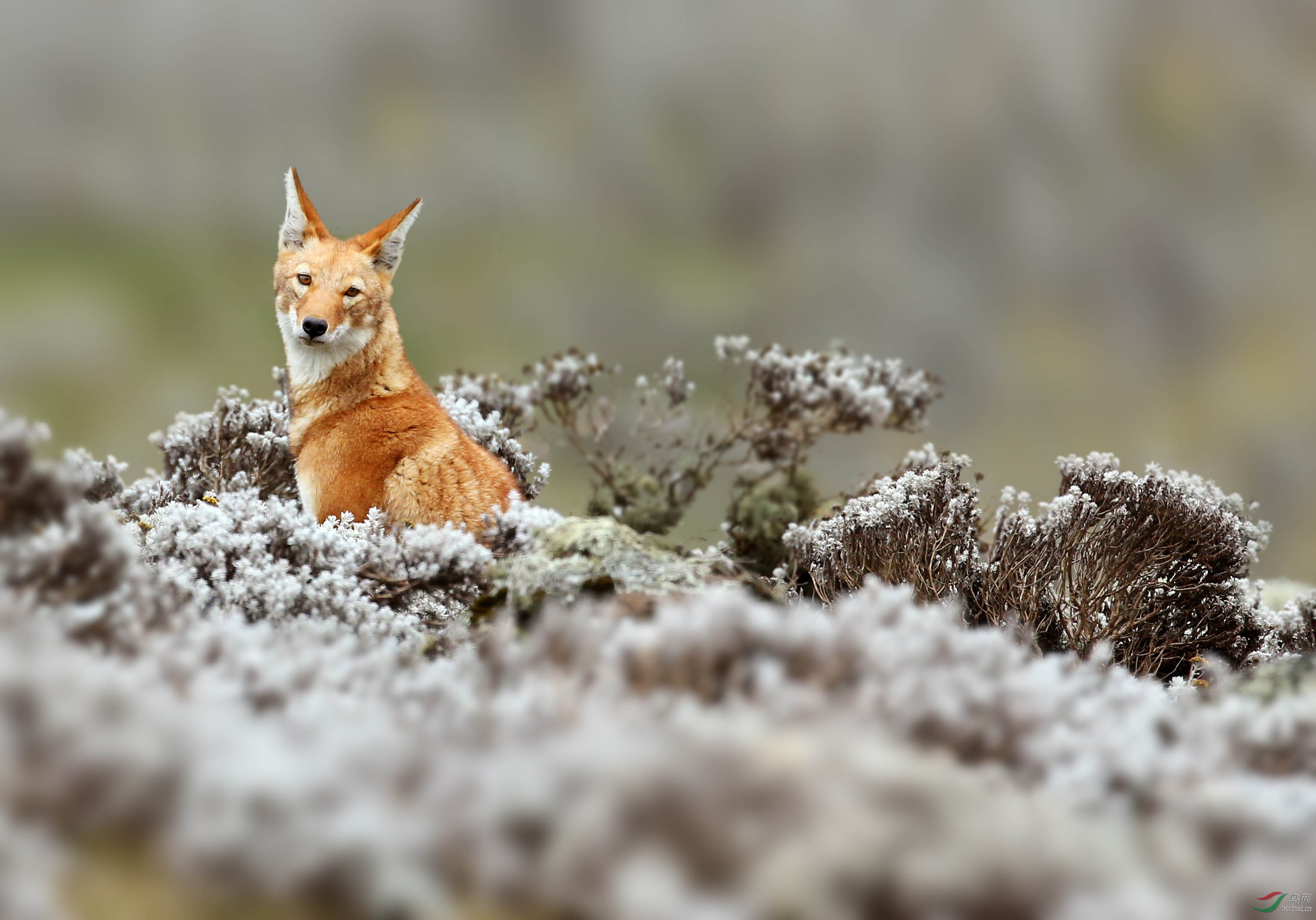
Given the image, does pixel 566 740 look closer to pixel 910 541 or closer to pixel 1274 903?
pixel 1274 903

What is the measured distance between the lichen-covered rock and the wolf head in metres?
2.50

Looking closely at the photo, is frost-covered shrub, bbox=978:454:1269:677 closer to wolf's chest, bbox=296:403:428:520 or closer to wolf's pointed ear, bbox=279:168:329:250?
wolf's chest, bbox=296:403:428:520

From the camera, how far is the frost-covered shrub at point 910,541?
21.9 ft

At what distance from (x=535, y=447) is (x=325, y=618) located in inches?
224

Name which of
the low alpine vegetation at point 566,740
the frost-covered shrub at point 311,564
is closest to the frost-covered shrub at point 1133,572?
the low alpine vegetation at point 566,740

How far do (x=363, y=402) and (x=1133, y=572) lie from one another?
212 inches

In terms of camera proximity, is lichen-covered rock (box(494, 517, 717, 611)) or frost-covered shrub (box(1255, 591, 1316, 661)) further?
frost-covered shrub (box(1255, 591, 1316, 661))

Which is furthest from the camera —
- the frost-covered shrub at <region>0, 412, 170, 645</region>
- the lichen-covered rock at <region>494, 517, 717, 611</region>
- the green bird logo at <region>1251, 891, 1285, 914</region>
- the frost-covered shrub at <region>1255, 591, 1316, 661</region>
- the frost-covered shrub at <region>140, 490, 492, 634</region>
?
the frost-covered shrub at <region>1255, 591, 1316, 661</region>

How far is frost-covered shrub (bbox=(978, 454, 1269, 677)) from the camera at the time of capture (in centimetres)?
670

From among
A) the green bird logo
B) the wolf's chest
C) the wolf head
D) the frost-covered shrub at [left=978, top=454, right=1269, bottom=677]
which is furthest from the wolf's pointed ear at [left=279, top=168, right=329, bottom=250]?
the green bird logo

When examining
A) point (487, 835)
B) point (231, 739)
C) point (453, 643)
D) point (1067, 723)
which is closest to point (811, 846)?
point (487, 835)

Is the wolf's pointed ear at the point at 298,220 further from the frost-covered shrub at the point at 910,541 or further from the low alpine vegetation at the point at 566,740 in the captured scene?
the frost-covered shrub at the point at 910,541

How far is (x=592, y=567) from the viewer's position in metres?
4.12

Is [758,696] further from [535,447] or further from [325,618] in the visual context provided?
[535,447]
